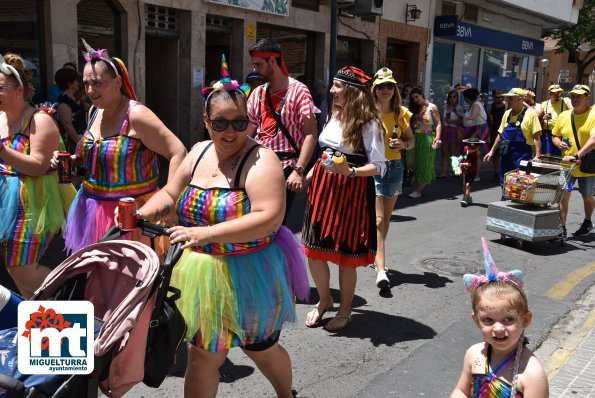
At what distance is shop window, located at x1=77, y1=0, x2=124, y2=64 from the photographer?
10.0 metres

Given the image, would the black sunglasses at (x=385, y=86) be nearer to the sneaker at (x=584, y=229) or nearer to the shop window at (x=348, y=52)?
the sneaker at (x=584, y=229)

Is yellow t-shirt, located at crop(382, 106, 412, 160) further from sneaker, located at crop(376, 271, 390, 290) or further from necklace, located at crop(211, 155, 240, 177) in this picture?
necklace, located at crop(211, 155, 240, 177)

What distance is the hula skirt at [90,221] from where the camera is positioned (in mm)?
3488

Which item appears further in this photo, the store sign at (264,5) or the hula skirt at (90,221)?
the store sign at (264,5)

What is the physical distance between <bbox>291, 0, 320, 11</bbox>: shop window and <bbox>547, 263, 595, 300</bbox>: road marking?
31.7 ft

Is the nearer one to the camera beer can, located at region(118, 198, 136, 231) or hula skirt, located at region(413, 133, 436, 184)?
beer can, located at region(118, 198, 136, 231)

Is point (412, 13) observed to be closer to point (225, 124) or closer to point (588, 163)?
point (588, 163)

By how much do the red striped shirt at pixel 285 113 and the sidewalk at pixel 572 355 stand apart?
7.61 ft

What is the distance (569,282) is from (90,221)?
15.1ft

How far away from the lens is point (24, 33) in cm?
916

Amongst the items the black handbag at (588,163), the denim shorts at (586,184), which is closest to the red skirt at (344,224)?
the black handbag at (588,163)

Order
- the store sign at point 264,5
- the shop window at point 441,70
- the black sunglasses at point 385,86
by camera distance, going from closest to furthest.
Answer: the black sunglasses at point 385,86, the store sign at point 264,5, the shop window at point 441,70

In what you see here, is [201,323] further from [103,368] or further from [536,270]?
[536,270]

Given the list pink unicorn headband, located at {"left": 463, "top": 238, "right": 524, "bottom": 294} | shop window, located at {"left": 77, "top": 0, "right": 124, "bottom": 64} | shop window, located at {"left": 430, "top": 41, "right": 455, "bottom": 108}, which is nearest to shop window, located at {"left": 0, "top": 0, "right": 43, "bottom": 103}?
shop window, located at {"left": 77, "top": 0, "right": 124, "bottom": 64}
